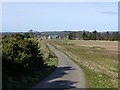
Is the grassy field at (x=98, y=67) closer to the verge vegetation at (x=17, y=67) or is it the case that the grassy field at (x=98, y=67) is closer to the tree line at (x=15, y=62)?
the verge vegetation at (x=17, y=67)

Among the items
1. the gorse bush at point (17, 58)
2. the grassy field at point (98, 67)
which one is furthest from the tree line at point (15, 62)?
the grassy field at point (98, 67)

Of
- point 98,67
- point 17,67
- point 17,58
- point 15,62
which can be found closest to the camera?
point 15,62

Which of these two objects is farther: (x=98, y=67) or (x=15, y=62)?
(x=98, y=67)

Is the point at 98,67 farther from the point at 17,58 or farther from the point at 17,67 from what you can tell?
the point at 17,67

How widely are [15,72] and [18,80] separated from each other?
3.57 ft

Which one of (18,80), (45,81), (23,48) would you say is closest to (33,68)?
(23,48)

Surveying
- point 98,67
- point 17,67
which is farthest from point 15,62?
point 98,67

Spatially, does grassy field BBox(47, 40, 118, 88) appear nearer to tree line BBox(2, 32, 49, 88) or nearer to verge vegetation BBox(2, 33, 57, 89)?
verge vegetation BBox(2, 33, 57, 89)

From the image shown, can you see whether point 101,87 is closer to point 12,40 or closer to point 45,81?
point 45,81

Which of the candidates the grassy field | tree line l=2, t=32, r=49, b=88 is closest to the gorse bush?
tree line l=2, t=32, r=49, b=88

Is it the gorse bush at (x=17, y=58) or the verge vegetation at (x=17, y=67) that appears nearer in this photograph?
the verge vegetation at (x=17, y=67)

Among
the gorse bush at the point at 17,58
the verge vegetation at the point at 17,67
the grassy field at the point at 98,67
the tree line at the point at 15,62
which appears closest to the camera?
the verge vegetation at the point at 17,67

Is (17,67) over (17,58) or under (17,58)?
under

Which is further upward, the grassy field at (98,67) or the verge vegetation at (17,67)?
the verge vegetation at (17,67)
